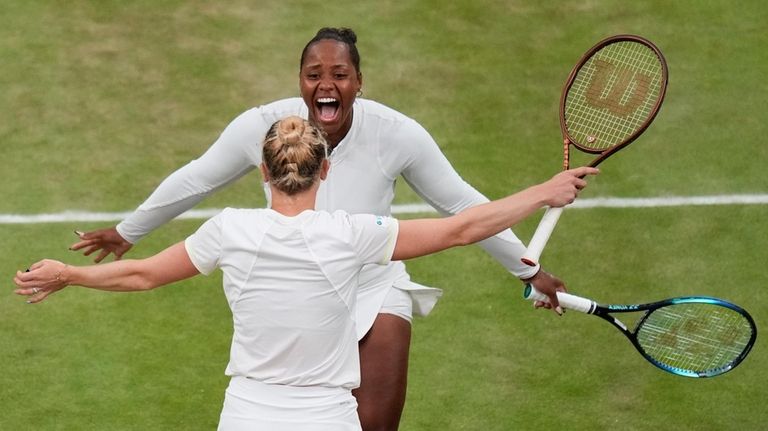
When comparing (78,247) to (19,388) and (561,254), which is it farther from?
(561,254)

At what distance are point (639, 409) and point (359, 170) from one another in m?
2.63

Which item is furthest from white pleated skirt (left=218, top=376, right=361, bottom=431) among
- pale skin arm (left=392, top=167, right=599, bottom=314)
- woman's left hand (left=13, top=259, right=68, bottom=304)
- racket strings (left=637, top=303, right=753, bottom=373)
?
racket strings (left=637, top=303, right=753, bottom=373)

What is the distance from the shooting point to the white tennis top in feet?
21.1

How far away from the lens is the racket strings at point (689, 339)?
316 inches

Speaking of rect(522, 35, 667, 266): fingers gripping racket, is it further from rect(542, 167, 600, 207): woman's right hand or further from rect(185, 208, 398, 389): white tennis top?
rect(185, 208, 398, 389): white tennis top

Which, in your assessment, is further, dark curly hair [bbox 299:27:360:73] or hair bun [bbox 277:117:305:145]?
dark curly hair [bbox 299:27:360:73]

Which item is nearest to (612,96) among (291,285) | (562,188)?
(562,188)

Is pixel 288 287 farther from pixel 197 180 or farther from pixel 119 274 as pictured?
pixel 197 180

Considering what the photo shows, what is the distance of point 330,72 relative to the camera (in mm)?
7719

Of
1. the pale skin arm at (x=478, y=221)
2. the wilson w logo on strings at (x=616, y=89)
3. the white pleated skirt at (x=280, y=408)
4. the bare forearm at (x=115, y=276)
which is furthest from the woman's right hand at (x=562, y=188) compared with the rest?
the bare forearm at (x=115, y=276)

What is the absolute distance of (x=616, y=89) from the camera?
9180 millimetres

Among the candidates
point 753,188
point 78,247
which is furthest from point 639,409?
point 78,247

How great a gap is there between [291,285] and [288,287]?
15 millimetres

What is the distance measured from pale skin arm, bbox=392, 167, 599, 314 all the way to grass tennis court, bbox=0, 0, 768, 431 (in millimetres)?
2556
